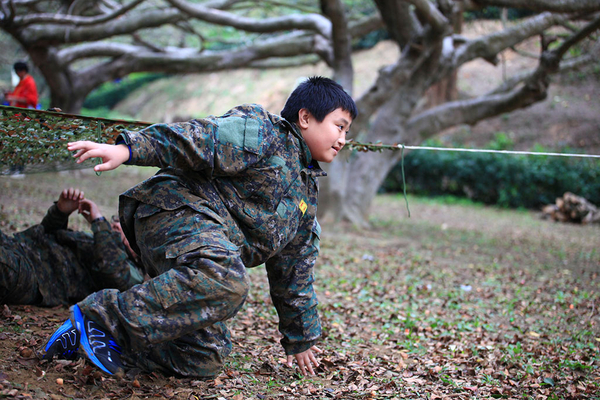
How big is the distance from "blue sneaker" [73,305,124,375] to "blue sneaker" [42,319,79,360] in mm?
212

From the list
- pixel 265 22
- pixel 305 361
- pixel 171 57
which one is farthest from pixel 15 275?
pixel 171 57

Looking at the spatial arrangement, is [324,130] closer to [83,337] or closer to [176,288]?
[176,288]

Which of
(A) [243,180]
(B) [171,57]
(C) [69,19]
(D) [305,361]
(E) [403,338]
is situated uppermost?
(C) [69,19]

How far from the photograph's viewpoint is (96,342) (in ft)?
8.20

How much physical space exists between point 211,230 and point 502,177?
591 inches

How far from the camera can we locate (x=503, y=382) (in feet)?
11.2

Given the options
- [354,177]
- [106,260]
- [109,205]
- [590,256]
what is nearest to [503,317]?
[106,260]

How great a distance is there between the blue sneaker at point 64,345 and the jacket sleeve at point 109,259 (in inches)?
38.0

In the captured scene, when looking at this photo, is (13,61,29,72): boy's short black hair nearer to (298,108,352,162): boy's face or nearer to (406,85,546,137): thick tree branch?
(406,85,546,137): thick tree branch

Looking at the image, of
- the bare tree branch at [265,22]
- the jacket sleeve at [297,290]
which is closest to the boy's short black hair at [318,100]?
the jacket sleeve at [297,290]

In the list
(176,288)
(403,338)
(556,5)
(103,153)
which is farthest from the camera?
(556,5)

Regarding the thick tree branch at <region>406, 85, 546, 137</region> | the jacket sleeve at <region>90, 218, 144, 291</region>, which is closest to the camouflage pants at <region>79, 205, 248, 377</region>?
the jacket sleeve at <region>90, 218, 144, 291</region>

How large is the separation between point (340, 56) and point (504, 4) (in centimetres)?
305

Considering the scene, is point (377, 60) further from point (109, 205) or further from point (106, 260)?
point (106, 260)
